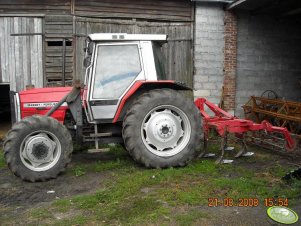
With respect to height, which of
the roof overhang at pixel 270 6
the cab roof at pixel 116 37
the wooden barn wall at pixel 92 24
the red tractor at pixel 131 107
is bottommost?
the red tractor at pixel 131 107

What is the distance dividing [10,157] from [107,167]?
61.0 inches

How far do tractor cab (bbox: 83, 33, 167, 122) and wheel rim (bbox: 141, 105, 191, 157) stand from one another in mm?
541

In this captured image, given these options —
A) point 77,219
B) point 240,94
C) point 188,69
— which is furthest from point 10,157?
point 240,94

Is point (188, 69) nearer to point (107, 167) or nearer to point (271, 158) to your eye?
point (271, 158)

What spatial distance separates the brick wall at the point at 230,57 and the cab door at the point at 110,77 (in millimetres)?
4593

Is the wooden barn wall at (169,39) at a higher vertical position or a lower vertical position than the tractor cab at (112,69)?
higher

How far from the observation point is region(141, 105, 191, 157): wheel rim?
5.69 metres

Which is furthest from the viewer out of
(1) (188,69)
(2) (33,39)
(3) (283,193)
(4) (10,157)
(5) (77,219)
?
(1) (188,69)

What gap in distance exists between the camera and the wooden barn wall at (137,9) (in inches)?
350

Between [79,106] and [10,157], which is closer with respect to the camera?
[10,157]

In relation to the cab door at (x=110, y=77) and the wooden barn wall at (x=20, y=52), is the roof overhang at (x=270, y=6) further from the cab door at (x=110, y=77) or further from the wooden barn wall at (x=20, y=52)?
the wooden barn wall at (x=20, y=52)

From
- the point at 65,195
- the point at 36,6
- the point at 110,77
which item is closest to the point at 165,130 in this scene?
the point at 110,77

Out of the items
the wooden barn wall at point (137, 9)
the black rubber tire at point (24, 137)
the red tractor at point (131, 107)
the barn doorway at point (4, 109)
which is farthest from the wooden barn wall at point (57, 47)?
the black rubber tire at point (24, 137)

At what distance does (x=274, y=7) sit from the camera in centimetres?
965
